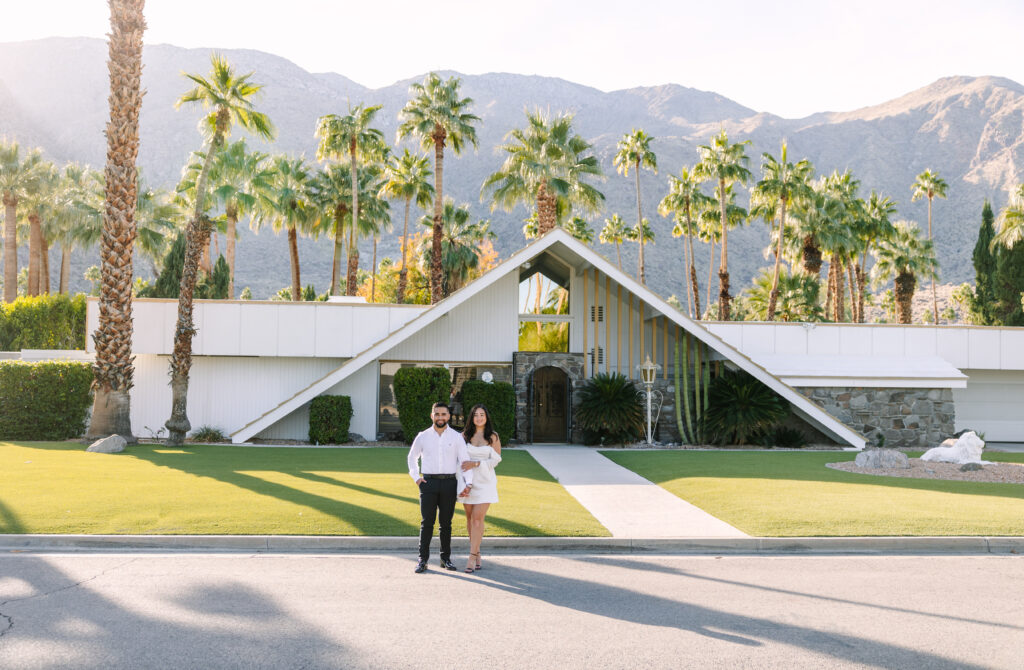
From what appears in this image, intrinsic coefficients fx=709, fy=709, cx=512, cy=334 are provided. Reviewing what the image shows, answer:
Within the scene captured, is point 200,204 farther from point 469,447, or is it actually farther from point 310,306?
point 469,447

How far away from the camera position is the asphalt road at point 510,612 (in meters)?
4.89

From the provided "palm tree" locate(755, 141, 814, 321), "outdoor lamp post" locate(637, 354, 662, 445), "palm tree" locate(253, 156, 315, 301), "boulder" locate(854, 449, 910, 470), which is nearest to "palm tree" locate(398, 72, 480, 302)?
"palm tree" locate(253, 156, 315, 301)

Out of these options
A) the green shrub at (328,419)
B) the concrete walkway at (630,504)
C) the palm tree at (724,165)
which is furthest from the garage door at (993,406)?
the green shrub at (328,419)

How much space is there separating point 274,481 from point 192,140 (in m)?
164

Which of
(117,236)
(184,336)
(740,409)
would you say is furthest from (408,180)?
(740,409)

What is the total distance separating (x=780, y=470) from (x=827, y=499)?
3.71m

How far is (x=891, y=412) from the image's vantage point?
21.6 m

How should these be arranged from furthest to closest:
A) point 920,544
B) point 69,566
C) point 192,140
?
point 192,140 < point 920,544 < point 69,566

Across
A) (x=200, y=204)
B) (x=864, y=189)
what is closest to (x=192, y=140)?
(x=864, y=189)

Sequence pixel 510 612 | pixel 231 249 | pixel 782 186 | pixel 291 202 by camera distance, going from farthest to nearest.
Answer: pixel 291 202
pixel 782 186
pixel 231 249
pixel 510 612

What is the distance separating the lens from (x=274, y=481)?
12.4 m

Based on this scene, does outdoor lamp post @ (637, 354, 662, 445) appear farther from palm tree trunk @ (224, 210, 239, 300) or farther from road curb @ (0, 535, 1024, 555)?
palm tree trunk @ (224, 210, 239, 300)

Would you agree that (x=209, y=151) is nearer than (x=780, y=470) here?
No

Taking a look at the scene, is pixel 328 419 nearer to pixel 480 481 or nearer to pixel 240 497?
pixel 240 497
